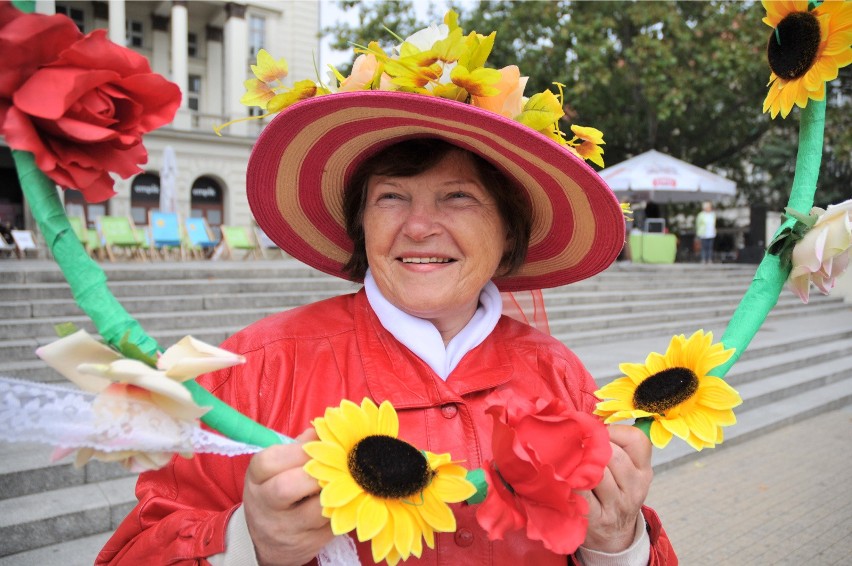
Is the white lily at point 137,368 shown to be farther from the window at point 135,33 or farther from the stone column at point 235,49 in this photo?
the window at point 135,33

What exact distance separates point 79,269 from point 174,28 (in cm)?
2999

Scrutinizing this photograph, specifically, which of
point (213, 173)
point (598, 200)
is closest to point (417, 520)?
point (598, 200)

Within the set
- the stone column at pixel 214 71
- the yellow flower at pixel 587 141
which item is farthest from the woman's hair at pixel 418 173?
the stone column at pixel 214 71

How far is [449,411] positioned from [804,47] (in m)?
0.98

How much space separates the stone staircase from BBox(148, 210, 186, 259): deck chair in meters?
6.90

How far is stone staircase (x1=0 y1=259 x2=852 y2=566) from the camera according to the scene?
344 cm

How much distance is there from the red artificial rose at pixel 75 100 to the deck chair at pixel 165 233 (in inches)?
594

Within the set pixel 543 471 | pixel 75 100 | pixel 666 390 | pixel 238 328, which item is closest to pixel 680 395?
pixel 666 390

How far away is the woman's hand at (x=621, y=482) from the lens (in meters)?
1.13

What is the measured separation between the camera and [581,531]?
96 centimetres

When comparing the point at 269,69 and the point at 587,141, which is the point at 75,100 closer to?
the point at 269,69

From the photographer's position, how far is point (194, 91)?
30.0 m

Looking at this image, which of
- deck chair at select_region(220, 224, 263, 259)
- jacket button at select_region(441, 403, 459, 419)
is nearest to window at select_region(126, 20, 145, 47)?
deck chair at select_region(220, 224, 263, 259)

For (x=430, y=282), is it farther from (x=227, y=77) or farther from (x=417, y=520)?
(x=227, y=77)
